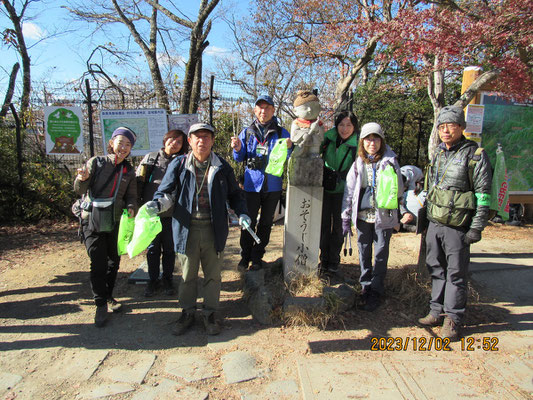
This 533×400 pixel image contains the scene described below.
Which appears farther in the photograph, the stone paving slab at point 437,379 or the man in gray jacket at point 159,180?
the man in gray jacket at point 159,180

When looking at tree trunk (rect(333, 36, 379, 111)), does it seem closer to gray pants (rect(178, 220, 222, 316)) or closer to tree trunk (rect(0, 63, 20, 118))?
gray pants (rect(178, 220, 222, 316))

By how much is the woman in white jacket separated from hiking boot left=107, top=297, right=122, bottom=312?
8.18 ft

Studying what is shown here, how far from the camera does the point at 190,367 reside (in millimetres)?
2637

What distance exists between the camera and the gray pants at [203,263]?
9.60ft

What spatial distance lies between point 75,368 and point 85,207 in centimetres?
135

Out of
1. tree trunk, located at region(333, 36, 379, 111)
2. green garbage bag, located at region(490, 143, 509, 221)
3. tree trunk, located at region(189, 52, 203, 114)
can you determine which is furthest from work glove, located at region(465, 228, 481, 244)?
tree trunk, located at region(189, 52, 203, 114)

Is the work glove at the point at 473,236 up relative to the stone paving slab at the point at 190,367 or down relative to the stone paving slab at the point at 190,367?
up

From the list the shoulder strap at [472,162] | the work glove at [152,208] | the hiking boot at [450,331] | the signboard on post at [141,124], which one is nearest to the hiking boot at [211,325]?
the work glove at [152,208]

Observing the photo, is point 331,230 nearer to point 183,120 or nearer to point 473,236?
point 473,236

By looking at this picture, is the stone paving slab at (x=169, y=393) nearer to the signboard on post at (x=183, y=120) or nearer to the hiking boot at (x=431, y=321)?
the hiking boot at (x=431, y=321)

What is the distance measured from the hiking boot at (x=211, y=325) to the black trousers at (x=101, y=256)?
104 centimetres

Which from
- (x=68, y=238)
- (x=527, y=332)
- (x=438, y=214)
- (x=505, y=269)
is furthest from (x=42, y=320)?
(x=505, y=269)

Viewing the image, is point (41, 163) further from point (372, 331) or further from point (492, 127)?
point (492, 127)

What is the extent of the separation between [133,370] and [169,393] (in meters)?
0.42
